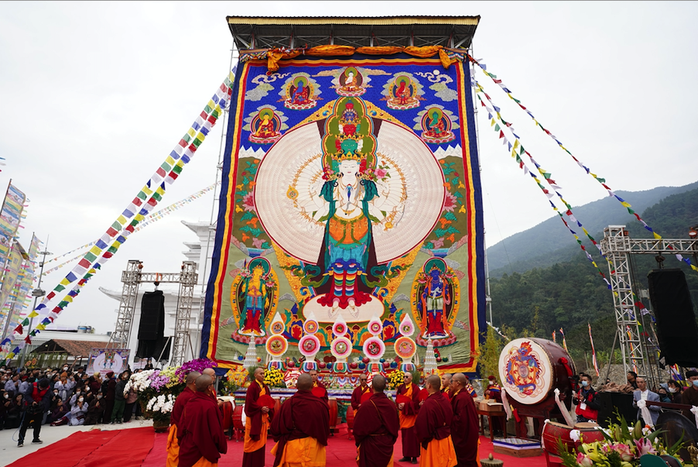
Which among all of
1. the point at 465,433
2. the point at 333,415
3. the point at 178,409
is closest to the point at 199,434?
the point at 178,409

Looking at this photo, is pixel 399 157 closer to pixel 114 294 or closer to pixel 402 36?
pixel 402 36

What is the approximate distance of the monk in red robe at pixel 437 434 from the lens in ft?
14.4

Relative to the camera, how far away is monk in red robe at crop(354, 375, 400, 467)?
Result: 14.4 feet

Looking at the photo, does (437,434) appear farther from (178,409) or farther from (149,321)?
(149,321)

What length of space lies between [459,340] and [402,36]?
9.46 m

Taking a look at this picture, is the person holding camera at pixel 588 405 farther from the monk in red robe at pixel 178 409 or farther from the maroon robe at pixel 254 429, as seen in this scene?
the monk in red robe at pixel 178 409

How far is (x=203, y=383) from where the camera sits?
4145mm

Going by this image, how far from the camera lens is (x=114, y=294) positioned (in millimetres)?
19234

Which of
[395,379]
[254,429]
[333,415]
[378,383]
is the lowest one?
[333,415]

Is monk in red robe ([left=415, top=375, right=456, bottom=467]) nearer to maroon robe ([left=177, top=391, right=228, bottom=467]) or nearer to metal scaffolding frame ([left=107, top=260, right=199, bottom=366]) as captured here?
maroon robe ([left=177, top=391, right=228, bottom=467])

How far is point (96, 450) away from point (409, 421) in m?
4.61

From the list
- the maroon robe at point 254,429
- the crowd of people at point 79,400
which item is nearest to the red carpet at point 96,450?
the crowd of people at point 79,400

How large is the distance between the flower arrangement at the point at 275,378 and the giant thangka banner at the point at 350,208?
154 centimetres

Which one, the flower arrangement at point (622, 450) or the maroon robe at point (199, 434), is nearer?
the flower arrangement at point (622, 450)
